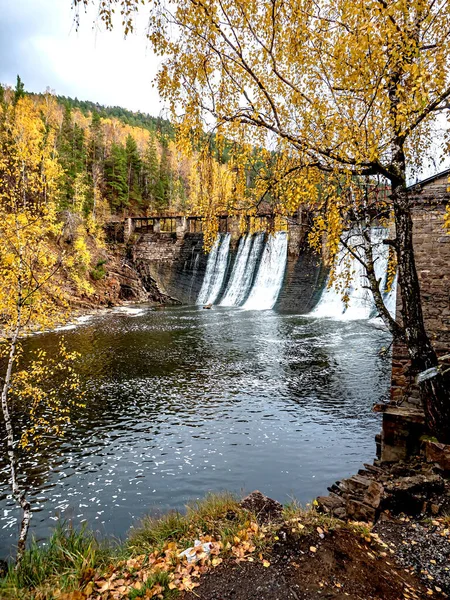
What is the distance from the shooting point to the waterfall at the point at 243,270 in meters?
37.0

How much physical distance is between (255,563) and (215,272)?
37.4m

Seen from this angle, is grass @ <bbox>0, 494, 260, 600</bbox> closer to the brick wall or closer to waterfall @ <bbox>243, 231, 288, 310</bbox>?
the brick wall

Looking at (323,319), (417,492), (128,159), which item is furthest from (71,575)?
(128,159)

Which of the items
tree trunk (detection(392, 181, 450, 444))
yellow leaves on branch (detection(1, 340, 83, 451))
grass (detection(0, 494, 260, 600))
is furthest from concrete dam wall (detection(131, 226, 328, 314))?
grass (detection(0, 494, 260, 600))

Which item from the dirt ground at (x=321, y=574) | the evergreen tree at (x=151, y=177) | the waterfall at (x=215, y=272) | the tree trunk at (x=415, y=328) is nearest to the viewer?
the dirt ground at (x=321, y=574)

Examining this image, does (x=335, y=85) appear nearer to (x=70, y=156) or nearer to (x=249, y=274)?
(x=249, y=274)

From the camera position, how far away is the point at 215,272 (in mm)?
40719

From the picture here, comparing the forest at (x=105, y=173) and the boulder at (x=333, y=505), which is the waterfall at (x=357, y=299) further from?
the forest at (x=105, y=173)

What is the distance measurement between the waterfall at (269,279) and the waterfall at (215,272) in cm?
482

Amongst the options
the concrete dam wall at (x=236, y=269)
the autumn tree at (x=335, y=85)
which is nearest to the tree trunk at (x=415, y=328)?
the autumn tree at (x=335, y=85)

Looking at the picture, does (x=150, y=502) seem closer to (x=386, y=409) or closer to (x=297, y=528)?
(x=297, y=528)

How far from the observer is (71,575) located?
12.6 ft

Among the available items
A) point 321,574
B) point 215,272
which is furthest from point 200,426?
point 215,272

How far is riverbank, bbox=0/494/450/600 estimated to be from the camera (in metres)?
3.51
